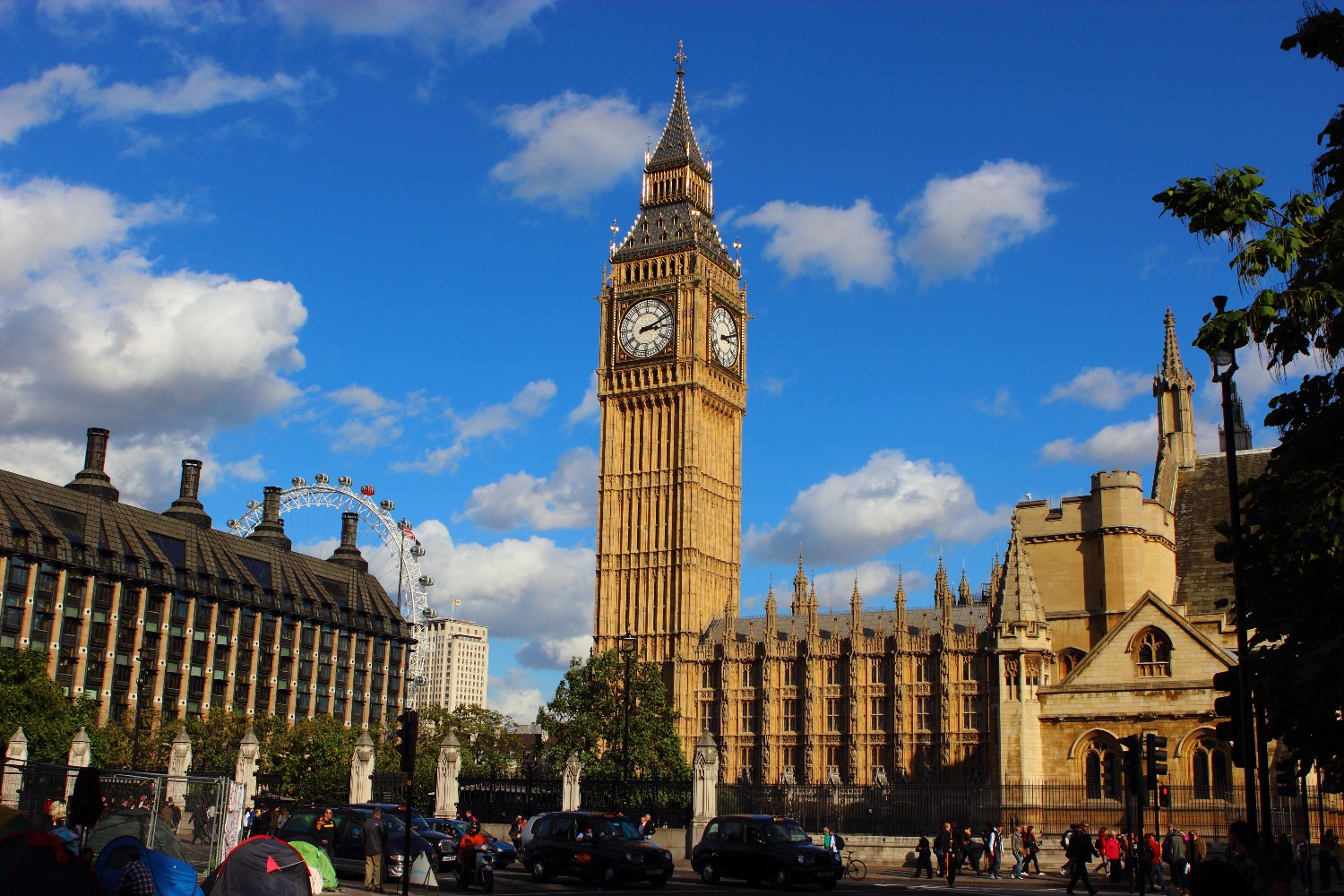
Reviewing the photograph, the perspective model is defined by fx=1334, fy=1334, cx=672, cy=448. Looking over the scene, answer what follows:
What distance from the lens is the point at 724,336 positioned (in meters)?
102

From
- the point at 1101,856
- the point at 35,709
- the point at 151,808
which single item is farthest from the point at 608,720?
the point at 151,808

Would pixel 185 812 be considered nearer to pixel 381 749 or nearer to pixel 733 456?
pixel 381 749

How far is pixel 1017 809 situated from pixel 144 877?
3283 cm

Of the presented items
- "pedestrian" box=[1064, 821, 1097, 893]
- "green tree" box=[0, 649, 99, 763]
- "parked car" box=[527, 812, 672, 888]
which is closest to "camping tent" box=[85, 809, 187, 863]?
"parked car" box=[527, 812, 672, 888]

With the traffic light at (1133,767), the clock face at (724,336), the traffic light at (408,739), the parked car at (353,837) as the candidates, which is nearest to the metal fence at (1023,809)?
the traffic light at (1133,767)

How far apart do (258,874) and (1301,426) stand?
45.5 ft

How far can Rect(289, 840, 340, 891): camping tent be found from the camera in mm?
20023

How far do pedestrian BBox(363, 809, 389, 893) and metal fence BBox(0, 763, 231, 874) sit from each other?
162 inches

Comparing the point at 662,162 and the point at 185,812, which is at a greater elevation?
the point at 662,162

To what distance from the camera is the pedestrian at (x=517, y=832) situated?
39.5 m

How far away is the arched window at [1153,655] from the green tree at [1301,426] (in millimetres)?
23199

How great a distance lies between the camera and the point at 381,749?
72.1 m


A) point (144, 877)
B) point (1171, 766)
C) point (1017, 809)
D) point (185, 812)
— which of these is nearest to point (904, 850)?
point (1017, 809)

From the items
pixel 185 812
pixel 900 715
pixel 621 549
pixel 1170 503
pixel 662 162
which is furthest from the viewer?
pixel 662 162
